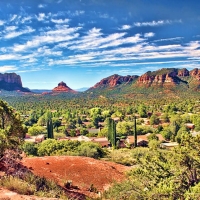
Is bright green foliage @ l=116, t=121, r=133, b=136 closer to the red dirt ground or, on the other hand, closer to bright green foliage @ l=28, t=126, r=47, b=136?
bright green foliage @ l=28, t=126, r=47, b=136

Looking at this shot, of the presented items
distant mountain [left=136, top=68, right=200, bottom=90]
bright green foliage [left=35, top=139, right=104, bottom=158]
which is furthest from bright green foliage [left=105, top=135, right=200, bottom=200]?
distant mountain [left=136, top=68, right=200, bottom=90]

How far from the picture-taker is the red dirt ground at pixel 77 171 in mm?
16219

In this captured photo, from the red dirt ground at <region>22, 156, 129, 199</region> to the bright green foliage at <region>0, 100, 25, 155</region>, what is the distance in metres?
3.42

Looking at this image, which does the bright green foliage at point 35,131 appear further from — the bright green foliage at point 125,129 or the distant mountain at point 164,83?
the distant mountain at point 164,83

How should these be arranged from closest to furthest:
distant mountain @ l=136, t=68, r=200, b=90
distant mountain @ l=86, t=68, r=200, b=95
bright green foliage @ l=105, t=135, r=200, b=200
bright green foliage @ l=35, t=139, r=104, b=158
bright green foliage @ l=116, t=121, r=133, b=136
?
bright green foliage @ l=105, t=135, r=200, b=200 → bright green foliage @ l=35, t=139, r=104, b=158 → bright green foliage @ l=116, t=121, r=133, b=136 → distant mountain @ l=86, t=68, r=200, b=95 → distant mountain @ l=136, t=68, r=200, b=90

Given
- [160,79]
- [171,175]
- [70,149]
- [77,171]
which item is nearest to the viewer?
[171,175]

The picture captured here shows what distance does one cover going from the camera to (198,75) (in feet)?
597

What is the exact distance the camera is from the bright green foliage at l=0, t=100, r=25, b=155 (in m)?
13.1

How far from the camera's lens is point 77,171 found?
18.1m

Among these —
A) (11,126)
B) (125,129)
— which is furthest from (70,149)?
A: (125,129)

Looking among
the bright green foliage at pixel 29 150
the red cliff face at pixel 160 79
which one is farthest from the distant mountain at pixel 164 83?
the bright green foliage at pixel 29 150

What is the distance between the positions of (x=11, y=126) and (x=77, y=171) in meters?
6.56

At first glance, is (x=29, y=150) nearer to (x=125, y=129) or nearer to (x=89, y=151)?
(x=89, y=151)

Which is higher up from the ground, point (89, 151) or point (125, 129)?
point (89, 151)
